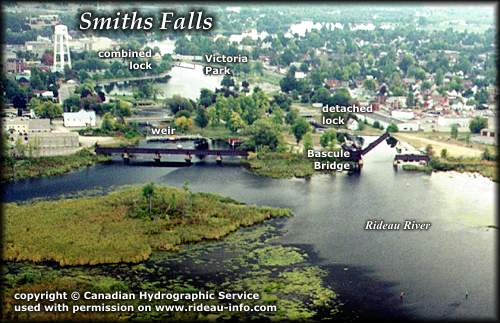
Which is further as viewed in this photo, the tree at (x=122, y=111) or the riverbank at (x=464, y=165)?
the tree at (x=122, y=111)

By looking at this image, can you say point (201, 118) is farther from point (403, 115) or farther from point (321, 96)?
point (403, 115)

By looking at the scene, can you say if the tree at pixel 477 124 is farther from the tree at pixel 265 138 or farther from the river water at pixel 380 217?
the tree at pixel 265 138

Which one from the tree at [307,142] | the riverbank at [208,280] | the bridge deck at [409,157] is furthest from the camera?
the tree at [307,142]

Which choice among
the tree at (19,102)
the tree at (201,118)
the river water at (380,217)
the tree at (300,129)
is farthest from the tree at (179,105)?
the river water at (380,217)

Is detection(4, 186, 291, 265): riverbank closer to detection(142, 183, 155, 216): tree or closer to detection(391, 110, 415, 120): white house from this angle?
detection(142, 183, 155, 216): tree

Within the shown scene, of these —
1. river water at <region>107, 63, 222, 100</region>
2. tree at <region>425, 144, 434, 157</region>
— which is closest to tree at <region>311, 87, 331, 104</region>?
river water at <region>107, 63, 222, 100</region>

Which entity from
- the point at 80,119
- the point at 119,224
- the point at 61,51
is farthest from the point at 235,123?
the point at 61,51
